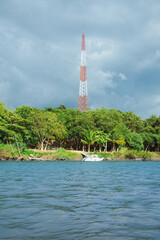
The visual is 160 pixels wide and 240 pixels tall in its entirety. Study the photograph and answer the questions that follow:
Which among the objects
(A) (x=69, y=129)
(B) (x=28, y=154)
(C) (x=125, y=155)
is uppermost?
(A) (x=69, y=129)

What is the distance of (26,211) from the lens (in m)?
7.89

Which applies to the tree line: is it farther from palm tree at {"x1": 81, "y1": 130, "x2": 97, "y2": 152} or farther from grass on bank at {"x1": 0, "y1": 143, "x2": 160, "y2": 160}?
grass on bank at {"x1": 0, "y1": 143, "x2": 160, "y2": 160}

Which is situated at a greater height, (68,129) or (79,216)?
(68,129)

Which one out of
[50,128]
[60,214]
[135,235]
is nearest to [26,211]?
[60,214]

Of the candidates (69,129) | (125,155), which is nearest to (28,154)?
(69,129)

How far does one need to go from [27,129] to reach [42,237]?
205 feet

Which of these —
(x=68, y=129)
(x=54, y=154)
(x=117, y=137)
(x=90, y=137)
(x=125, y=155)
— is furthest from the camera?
(x=68, y=129)

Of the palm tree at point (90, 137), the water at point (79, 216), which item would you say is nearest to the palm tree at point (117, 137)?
the palm tree at point (90, 137)

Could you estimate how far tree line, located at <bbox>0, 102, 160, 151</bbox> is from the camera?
63000 mm

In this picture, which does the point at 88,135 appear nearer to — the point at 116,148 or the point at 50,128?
the point at 50,128

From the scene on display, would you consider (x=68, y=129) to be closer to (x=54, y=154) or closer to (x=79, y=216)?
(x=54, y=154)

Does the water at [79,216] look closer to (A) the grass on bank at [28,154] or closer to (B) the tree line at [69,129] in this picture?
(A) the grass on bank at [28,154]

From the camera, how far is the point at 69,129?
7475cm

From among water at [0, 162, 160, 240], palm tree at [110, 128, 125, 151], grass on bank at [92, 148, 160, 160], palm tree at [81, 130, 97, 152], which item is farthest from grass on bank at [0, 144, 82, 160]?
water at [0, 162, 160, 240]
